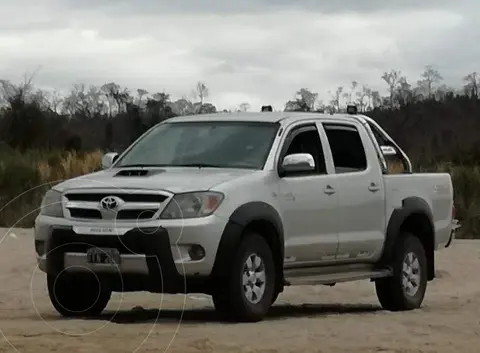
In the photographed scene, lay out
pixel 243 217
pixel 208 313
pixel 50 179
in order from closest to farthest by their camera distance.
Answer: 1. pixel 243 217
2. pixel 208 313
3. pixel 50 179

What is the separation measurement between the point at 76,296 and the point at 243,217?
1.72 metres

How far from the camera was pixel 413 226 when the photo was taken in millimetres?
12938

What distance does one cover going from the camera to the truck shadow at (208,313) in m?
10.5

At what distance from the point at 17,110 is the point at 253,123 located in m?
33.8

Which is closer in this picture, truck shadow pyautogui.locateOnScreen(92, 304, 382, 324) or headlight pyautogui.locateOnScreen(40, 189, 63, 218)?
headlight pyautogui.locateOnScreen(40, 189, 63, 218)

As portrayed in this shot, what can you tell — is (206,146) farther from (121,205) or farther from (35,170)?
(35,170)

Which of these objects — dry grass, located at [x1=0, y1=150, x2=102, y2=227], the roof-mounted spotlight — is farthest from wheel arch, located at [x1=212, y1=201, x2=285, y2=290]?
dry grass, located at [x1=0, y1=150, x2=102, y2=227]

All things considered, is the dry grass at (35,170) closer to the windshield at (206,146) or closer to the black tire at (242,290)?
the windshield at (206,146)

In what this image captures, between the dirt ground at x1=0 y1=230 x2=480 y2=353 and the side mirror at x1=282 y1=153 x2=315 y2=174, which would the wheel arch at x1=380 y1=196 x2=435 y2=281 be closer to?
the dirt ground at x1=0 y1=230 x2=480 y2=353

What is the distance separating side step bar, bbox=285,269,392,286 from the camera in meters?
11.1

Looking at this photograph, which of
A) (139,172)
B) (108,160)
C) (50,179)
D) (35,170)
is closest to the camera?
(139,172)

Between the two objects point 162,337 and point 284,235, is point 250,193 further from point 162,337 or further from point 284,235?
point 162,337

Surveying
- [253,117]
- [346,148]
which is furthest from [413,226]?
[253,117]

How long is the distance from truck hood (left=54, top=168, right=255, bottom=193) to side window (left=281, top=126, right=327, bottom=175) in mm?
907
